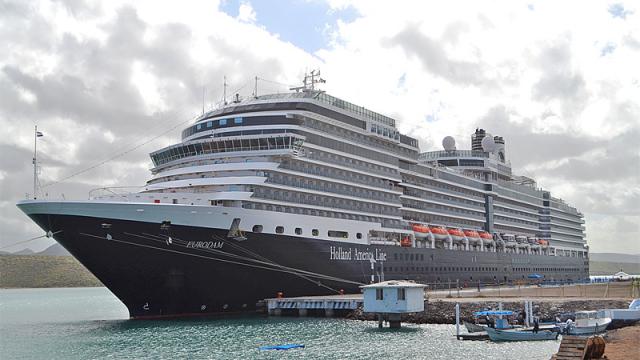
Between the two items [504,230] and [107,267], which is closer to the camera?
[107,267]

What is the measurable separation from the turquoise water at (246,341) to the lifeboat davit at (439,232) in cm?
2226

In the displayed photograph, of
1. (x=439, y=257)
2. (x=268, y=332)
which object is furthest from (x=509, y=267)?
(x=268, y=332)

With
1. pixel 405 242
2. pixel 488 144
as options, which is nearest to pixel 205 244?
pixel 405 242

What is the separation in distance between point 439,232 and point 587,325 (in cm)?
2825

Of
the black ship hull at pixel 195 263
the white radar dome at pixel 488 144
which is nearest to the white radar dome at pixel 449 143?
the white radar dome at pixel 488 144

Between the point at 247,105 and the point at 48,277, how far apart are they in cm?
15380

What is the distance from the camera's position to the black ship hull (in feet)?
131

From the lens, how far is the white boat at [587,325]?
37.6 metres

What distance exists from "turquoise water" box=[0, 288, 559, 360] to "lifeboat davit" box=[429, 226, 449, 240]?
73.0 ft

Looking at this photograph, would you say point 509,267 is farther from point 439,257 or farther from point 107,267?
point 107,267

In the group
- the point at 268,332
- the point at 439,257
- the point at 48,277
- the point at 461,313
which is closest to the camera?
the point at 268,332

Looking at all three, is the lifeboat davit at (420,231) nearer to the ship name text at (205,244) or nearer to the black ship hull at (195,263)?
the black ship hull at (195,263)

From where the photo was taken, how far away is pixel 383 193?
58156 mm

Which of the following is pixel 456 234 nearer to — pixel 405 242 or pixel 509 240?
pixel 405 242
